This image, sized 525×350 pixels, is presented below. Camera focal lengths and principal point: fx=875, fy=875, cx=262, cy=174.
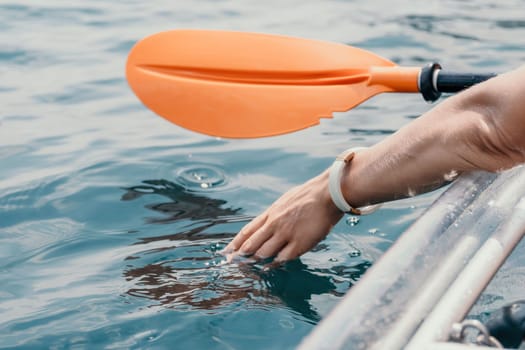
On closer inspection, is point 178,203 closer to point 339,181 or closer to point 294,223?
point 294,223

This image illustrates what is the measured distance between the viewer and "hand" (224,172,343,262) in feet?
5.65

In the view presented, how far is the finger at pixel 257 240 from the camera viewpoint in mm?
1784

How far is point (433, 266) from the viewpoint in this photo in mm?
1161

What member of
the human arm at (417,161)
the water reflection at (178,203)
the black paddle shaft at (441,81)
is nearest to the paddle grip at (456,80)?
the black paddle shaft at (441,81)

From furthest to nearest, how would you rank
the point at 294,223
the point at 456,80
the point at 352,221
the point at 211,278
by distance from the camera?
the point at 352,221 → the point at 456,80 → the point at 211,278 → the point at 294,223

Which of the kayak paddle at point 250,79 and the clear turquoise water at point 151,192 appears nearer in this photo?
the clear turquoise water at point 151,192

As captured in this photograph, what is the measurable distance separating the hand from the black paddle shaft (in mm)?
503

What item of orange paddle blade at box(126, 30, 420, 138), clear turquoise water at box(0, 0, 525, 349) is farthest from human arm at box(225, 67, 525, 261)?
orange paddle blade at box(126, 30, 420, 138)

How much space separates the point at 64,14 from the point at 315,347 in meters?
4.29

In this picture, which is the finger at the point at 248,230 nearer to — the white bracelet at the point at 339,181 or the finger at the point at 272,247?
the finger at the point at 272,247

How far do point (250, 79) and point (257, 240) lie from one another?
835 millimetres

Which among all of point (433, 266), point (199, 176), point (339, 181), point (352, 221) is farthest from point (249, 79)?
point (433, 266)

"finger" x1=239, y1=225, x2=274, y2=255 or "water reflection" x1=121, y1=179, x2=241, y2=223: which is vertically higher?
"finger" x1=239, y1=225, x2=274, y2=255

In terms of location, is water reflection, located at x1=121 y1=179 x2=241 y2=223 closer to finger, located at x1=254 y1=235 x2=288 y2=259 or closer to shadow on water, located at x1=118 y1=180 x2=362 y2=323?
shadow on water, located at x1=118 y1=180 x2=362 y2=323
